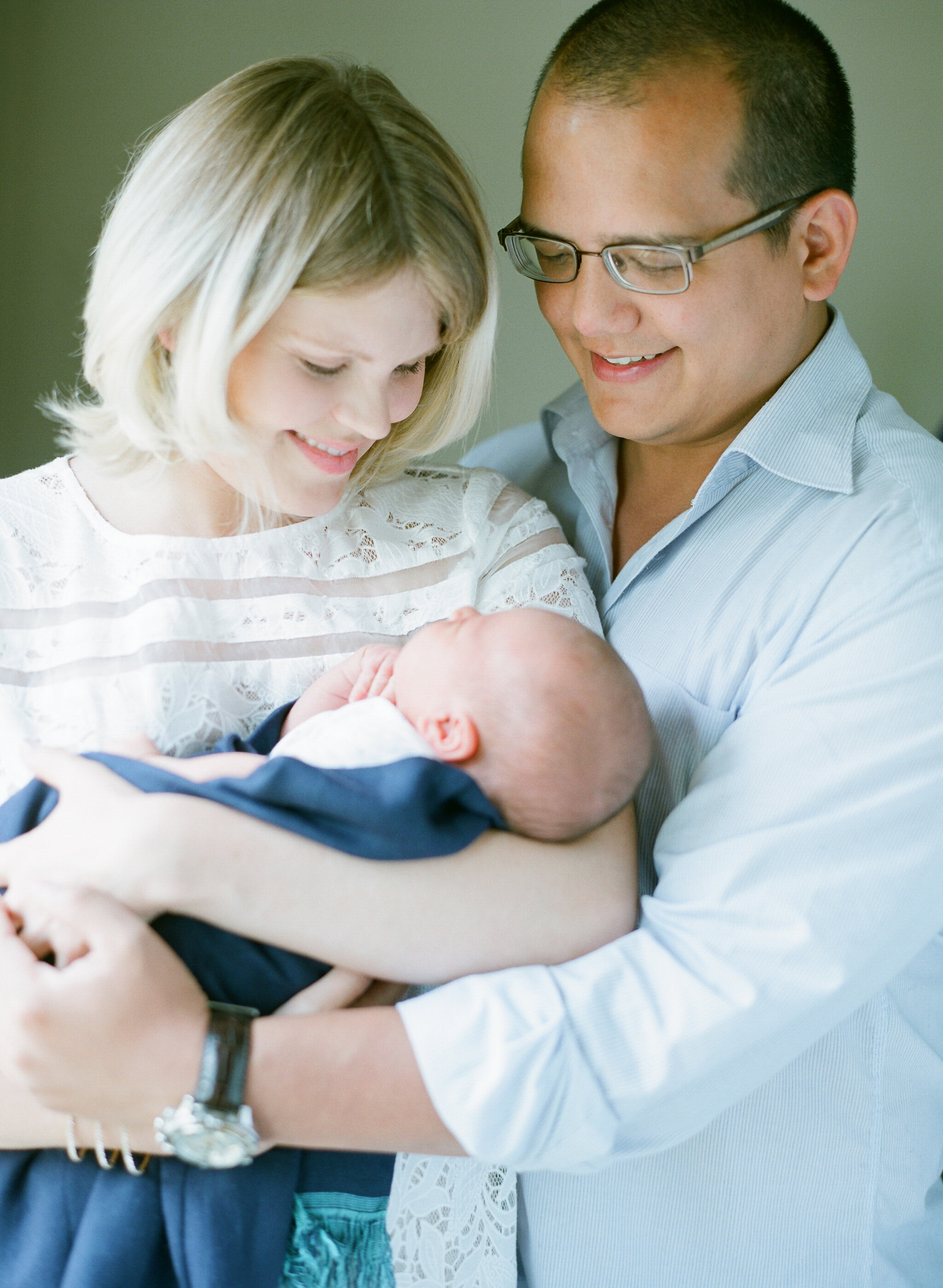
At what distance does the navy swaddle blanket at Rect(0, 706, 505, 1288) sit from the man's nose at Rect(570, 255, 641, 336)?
0.78 m

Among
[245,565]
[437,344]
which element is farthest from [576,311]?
[245,565]

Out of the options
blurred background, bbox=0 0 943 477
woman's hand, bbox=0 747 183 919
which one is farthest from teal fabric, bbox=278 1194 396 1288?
blurred background, bbox=0 0 943 477

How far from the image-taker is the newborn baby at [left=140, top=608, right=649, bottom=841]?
1289 mm

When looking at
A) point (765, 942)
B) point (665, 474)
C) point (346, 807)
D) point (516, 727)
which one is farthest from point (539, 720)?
point (665, 474)

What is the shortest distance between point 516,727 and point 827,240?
975 millimetres

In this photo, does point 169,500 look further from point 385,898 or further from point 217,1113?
point 217,1113

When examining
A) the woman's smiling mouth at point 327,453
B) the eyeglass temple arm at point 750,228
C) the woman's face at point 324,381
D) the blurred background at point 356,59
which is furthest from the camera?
the blurred background at point 356,59

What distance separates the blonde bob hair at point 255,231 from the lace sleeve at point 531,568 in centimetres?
30

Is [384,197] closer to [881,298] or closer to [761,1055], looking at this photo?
[761,1055]

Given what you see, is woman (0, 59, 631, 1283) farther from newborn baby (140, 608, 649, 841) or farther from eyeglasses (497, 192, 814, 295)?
eyeglasses (497, 192, 814, 295)

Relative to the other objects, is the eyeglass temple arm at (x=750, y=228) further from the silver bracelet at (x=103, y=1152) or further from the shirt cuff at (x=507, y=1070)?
the silver bracelet at (x=103, y=1152)

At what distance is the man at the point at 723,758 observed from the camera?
1222mm

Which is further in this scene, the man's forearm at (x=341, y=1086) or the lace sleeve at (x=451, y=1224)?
the lace sleeve at (x=451, y=1224)

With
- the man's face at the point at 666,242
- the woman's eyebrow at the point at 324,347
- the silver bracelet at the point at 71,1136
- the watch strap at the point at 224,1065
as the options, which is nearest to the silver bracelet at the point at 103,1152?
the silver bracelet at the point at 71,1136
